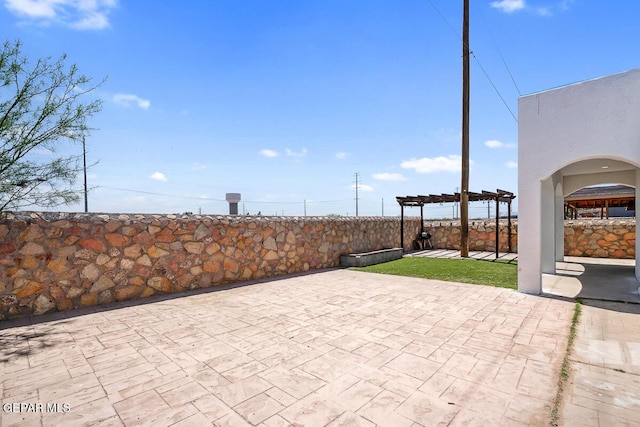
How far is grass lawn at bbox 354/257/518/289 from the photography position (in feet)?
25.4

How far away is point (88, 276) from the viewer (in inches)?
216

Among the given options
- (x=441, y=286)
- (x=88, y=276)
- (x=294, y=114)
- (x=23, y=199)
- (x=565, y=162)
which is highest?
(x=294, y=114)

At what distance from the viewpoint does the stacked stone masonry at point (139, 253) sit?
16.1 feet

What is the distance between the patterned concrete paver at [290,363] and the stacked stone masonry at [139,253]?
58 centimetres

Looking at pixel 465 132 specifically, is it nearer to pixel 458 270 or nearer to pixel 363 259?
pixel 458 270

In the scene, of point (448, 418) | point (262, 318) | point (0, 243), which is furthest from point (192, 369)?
point (0, 243)

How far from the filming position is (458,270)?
30.2 ft

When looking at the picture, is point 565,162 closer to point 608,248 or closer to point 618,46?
point 618,46

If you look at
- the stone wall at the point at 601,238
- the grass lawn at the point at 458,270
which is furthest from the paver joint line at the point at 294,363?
the stone wall at the point at 601,238

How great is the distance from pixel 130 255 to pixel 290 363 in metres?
4.45

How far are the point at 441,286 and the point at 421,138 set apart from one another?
8073 mm

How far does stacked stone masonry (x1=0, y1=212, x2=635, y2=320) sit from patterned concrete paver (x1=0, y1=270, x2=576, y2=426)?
58 cm

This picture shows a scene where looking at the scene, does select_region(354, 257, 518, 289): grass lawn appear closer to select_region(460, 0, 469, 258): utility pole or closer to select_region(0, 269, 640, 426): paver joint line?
select_region(460, 0, 469, 258): utility pole

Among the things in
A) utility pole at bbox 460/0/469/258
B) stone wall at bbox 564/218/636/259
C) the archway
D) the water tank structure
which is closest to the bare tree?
the water tank structure
